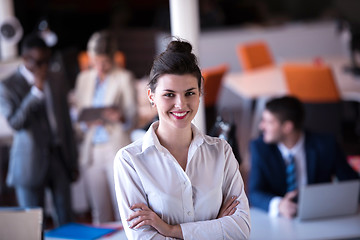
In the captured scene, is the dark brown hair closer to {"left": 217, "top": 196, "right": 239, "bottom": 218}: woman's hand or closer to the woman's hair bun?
the woman's hair bun

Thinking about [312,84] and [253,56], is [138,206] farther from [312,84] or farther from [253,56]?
[253,56]

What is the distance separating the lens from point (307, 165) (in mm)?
3436

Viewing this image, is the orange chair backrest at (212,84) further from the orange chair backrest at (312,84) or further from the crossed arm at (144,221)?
the crossed arm at (144,221)

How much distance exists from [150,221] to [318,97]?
347cm

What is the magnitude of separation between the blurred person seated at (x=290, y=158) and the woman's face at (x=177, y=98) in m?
1.42

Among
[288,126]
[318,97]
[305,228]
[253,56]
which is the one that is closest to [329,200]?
[305,228]

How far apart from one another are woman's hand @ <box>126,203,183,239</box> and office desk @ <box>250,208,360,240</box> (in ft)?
2.74

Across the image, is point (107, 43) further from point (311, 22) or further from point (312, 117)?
point (311, 22)

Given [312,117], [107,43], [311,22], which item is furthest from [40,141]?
[311,22]

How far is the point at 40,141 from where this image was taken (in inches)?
143

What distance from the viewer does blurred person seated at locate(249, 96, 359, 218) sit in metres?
3.39

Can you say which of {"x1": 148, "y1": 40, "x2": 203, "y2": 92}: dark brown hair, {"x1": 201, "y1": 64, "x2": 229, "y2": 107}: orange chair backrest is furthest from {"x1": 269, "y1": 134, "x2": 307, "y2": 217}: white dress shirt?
{"x1": 201, "y1": 64, "x2": 229, "y2": 107}: orange chair backrest

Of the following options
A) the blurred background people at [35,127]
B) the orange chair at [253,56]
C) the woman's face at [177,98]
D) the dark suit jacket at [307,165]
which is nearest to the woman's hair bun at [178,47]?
the woman's face at [177,98]

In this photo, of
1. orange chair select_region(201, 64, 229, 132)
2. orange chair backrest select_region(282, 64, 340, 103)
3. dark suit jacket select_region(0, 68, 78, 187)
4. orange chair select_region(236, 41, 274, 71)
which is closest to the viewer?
dark suit jacket select_region(0, 68, 78, 187)
